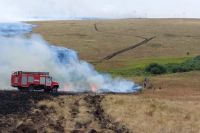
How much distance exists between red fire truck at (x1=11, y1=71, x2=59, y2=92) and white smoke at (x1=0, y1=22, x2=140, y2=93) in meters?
7.98

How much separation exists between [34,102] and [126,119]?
1058 cm

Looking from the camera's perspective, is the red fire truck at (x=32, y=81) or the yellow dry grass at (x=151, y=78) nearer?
the yellow dry grass at (x=151, y=78)

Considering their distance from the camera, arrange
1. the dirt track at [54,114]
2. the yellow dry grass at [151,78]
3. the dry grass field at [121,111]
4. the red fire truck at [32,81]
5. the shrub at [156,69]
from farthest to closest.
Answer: the shrub at [156,69], the red fire truck at [32,81], the yellow dry grass at [151,78], the dry grass field at [121,111], the dirt track at [54,114]

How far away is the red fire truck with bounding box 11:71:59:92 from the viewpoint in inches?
2569

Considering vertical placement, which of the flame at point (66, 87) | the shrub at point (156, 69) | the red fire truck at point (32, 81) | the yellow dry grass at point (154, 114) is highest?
the shrub at point (156, 69)

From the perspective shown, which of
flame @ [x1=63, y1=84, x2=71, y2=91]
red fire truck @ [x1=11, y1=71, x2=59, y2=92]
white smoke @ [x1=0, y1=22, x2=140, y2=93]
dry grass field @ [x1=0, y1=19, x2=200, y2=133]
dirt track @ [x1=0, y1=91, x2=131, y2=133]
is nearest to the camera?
dirt track @ [x1=0, y1=91, x2=131, y2=133]

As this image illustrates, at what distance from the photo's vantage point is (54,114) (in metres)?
48.3

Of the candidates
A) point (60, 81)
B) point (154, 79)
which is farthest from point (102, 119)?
point (154, 79)

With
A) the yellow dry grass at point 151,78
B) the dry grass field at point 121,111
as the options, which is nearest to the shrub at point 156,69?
the yellow dry grass at point 151,78

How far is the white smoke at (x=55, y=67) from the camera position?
74312mm

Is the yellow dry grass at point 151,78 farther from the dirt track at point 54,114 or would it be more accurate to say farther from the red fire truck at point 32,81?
the red fire truck at point 32,81

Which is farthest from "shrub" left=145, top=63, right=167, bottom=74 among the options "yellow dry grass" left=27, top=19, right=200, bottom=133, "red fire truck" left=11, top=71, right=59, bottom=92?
"red fire truck" left=11, top=71, right=59, bottom=92

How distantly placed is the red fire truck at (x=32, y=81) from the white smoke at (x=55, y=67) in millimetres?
7983

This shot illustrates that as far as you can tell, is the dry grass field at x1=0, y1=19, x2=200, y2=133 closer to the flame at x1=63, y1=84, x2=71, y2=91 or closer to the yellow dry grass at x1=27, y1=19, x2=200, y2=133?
the yellow dry grass at x1=27, y1=19, x2=200, y2=133
